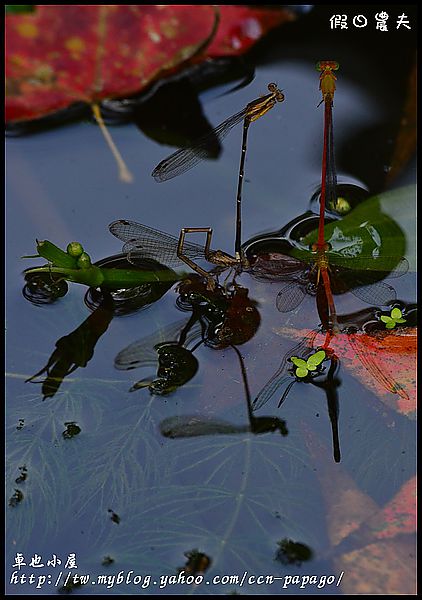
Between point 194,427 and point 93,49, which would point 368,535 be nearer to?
point 194,427

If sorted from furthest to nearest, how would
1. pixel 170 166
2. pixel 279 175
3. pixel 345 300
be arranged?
pixel 279 175
pixel 170 166
pixel 345 300

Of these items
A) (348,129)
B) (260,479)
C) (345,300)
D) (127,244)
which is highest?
(348,129)

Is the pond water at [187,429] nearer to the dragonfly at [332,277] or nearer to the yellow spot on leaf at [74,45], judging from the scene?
the dragonfly at [332,277]

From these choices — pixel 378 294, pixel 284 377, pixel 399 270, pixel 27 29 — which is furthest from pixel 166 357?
pixel 27 29

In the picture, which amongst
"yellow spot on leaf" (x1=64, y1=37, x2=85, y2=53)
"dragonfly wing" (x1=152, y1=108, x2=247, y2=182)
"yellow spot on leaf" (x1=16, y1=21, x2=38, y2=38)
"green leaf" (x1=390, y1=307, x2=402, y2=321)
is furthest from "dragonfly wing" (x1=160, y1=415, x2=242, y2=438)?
"yellow spot on leaf" (x1=16, y1=21, x2=38, y2=38)

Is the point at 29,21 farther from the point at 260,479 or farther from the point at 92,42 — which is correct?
the point at 260,479

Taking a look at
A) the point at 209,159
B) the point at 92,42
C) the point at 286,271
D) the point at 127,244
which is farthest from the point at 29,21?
the point at 286,271

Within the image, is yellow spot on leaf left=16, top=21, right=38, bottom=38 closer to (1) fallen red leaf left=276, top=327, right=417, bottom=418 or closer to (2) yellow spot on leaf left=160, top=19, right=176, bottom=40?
(2) yellow spot on leaf left=160, top=19, right=176, bottom=40
